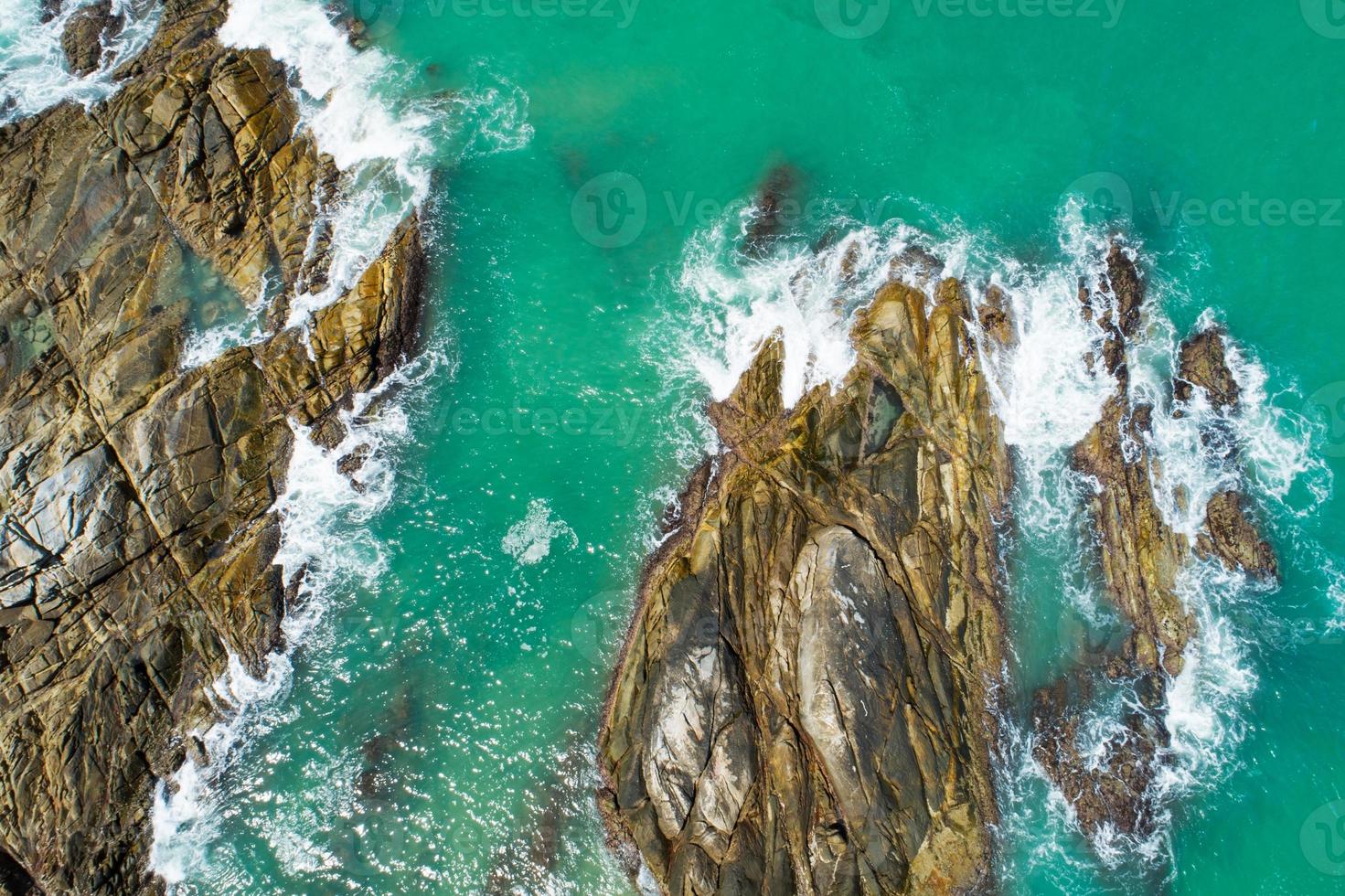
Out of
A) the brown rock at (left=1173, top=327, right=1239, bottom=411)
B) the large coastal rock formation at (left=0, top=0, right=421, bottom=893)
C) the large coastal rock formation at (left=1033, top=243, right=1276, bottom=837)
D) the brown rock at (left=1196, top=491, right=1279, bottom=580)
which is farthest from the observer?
the brown rock at (left=1173, top=327, right=1239, bottom=411)

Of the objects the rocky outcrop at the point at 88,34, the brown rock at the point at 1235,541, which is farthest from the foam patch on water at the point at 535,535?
the rocky outcrop at the point at 88,34

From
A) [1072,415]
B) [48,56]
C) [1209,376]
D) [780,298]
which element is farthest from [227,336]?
[1209,376]

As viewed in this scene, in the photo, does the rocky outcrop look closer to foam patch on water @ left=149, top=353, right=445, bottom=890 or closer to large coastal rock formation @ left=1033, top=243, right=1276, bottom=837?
foam patch on water @ left=149, top=353, right=445, bottom=890

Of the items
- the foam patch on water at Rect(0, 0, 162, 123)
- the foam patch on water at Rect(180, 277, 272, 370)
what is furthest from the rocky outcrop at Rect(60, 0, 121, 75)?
the foam patch on water at Rect(180, 277, 272, 370)

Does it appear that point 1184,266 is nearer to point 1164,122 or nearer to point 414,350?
point 1164,122

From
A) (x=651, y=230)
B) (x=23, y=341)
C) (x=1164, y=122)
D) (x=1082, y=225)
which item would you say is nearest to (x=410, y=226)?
(x=651, y=230)

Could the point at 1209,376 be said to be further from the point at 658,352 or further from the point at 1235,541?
the point at 658,352
